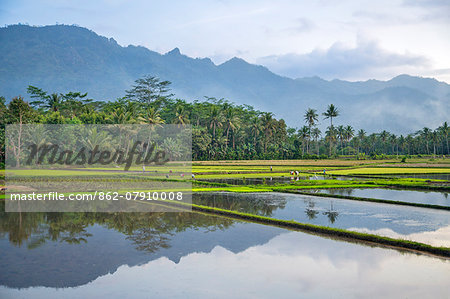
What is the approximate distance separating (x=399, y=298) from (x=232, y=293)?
13.6 ft

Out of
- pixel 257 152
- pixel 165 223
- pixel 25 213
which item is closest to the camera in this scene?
pixel 165 223

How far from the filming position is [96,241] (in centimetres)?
1452

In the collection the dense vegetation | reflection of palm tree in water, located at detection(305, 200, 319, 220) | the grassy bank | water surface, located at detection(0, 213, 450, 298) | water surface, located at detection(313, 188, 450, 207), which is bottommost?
water surface, located at detection(0, 213, 450, 298)

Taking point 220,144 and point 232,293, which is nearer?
point 232,293

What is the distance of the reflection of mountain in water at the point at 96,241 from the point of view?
11297 millimetres

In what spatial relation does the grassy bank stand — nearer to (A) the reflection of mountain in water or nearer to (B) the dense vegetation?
(A) the reflection of mountain in water

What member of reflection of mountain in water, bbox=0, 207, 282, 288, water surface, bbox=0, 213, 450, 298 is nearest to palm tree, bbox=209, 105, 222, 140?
reflection of mountain in water, bbox=0, 207, 282, 288

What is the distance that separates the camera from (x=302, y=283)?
10.7 meters

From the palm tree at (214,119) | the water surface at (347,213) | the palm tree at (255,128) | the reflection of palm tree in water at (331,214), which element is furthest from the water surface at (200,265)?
the palm tree at (255,128)

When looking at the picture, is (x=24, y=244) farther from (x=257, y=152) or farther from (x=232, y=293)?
(x=257, y=152)

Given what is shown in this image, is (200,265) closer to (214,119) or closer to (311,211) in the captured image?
(311,211)

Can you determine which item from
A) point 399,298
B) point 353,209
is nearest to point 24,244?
point 399,298

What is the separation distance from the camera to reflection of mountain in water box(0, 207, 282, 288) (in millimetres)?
11297

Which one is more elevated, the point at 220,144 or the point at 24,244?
the point at 220,144
